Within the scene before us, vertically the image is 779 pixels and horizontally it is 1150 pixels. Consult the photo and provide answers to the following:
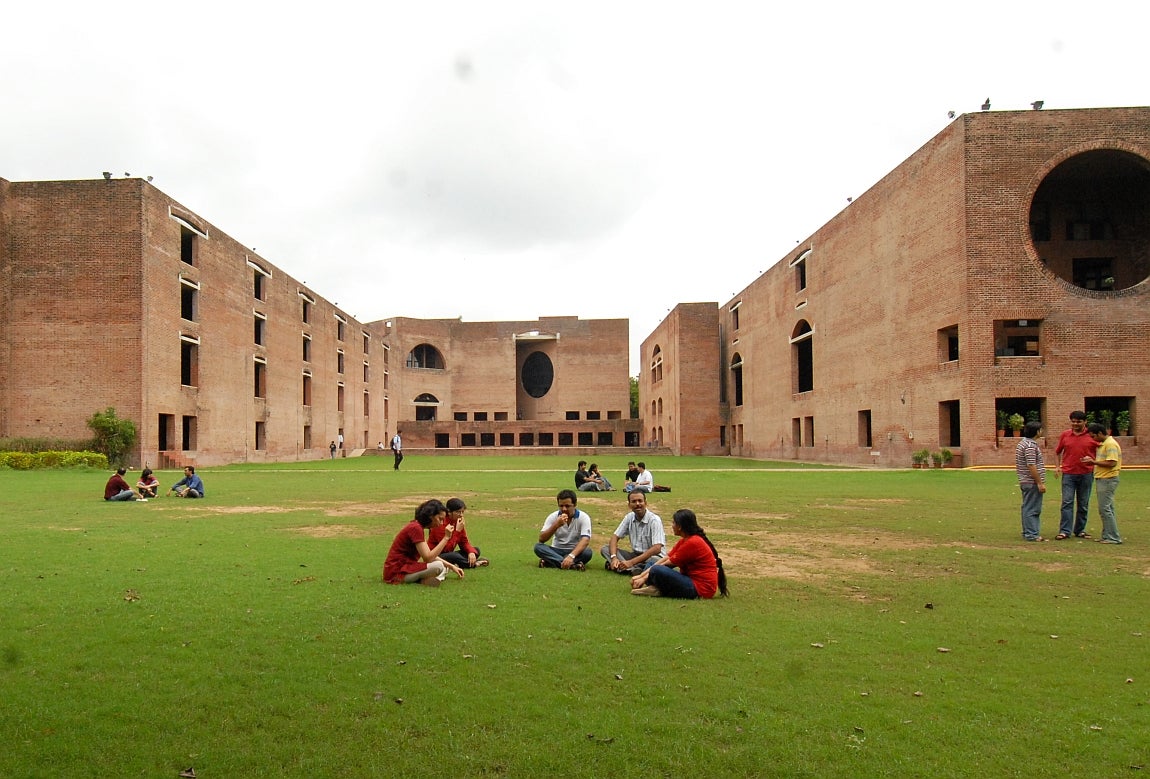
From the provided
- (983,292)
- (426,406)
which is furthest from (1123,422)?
(426,406)

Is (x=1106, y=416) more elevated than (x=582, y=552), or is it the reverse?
(x=1106, y=416)

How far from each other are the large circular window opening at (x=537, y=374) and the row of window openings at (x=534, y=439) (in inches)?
306

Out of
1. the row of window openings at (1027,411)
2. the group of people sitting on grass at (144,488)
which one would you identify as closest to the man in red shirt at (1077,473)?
the group of people sitting on grass at (144,488)

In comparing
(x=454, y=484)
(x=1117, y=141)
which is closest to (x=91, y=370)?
(x=454, y=484)

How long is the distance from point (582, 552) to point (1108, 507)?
6.65m

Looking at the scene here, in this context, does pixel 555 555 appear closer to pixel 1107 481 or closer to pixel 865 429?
pixel 1107 481

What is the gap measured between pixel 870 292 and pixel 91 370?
30.0 m

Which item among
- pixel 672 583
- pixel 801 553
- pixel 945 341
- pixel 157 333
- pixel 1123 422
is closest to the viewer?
pixel 672 583

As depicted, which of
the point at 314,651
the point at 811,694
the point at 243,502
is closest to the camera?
the point at 811,694

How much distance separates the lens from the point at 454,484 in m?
21.0

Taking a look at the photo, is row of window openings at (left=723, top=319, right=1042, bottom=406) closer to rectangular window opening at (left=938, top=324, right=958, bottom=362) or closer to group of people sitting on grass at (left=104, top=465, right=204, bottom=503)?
rectangular window opening at (left=938, top=324, right=958, bottom=362)

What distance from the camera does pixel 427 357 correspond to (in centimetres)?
7550

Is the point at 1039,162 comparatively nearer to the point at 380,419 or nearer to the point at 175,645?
the point at 175,645

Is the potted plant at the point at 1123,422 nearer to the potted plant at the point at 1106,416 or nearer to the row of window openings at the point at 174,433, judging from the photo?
the potted plant at the point at 1106,416
